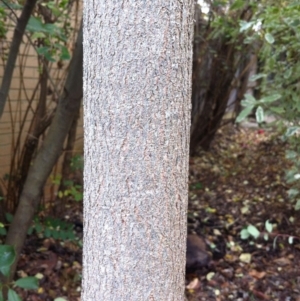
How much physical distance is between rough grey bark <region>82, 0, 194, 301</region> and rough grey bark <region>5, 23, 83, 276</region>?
144 centimetres

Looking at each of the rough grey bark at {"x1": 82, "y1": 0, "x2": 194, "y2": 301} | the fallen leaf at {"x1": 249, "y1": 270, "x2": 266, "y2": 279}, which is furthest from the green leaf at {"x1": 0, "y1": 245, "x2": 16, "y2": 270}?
the fallen leaf at {"x1": 249, "y1": 270, "x2": 266, "y2": 279}

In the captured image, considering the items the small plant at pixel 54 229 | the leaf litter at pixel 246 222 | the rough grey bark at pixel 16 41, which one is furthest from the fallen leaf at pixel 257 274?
the rough grey bark at pixel 16 41

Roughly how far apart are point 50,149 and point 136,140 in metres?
1.69

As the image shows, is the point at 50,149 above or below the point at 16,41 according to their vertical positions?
below

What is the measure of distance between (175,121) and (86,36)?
0.36m

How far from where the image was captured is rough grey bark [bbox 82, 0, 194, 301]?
1253mm

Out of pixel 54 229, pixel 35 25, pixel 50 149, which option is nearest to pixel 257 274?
pixel 54 229

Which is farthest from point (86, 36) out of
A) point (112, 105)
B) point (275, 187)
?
point (275, 187)

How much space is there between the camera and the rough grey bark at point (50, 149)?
276 centimetres

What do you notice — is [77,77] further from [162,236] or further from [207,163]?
[207,163]

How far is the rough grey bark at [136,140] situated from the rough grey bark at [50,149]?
1.44 m

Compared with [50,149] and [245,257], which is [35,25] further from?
[245,257]

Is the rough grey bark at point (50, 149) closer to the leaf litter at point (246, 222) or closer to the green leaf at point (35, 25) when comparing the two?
the green leaf at point (35, 25)

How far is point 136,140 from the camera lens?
4.18 ft
